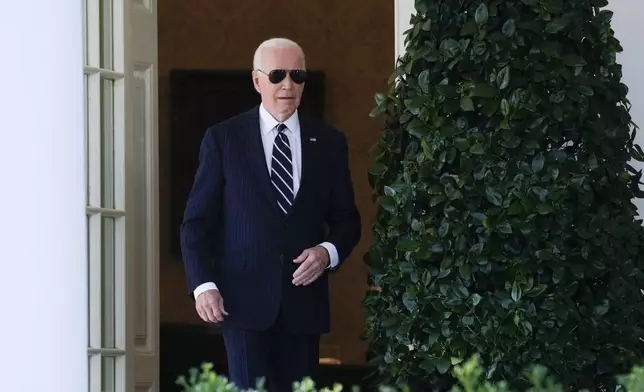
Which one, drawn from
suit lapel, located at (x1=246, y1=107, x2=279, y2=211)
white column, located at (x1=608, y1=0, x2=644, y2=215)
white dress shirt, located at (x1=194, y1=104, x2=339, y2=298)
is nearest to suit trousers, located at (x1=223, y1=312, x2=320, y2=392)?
white dress shirt, located at (x1=194, y1=104, x2=339, y2=298)

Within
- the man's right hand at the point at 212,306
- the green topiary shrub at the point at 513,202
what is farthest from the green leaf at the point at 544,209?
the man's right hand at the point at 212,306

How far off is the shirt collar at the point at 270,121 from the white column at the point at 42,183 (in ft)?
2.99

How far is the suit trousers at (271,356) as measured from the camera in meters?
4.11

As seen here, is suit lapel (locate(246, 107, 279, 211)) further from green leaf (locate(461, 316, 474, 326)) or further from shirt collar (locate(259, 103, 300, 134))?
green leaf (locate(461, 316, 474, 326))

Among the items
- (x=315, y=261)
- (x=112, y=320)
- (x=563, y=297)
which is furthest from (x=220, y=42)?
(x=563, y=297)

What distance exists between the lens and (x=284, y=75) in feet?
13.7

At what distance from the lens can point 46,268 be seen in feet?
11.2

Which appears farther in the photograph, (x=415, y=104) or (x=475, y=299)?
(x=415, y=104)

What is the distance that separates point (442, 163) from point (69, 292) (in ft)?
3.45

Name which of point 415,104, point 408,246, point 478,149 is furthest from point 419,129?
point 408,246

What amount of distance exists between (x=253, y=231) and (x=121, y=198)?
2.55ft

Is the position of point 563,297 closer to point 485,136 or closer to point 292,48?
point 485,136

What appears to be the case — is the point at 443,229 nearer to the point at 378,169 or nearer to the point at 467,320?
the point at 467,320

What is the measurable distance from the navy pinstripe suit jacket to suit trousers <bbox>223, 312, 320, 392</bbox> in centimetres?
4
